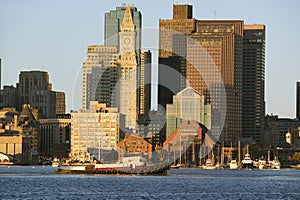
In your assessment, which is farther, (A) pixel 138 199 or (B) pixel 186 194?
(B) pixel 186 194

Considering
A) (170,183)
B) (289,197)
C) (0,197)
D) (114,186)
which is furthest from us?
(170,183)

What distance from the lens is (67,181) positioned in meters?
175

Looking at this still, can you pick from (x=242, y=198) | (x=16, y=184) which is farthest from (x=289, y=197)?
(x=16, y=184)

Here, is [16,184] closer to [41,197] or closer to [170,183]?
[170,183]

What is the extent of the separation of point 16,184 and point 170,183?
80.9 ft

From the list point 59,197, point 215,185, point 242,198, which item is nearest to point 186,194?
point 242,198

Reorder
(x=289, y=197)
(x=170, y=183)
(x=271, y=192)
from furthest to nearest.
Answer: (x=170, y=183)
(x=271, y=192)
(x=289, y=197)

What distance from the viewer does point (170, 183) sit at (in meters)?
170

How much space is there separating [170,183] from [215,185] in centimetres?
739

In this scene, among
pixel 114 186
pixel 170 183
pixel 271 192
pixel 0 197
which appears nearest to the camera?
pixel 0 197

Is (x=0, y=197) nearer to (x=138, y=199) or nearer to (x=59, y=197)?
(x=59, y=197)

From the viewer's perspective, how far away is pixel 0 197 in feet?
417

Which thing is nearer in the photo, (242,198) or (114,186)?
(242,198)

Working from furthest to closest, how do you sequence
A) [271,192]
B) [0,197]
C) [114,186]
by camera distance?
[114,186]
[271,192]
[0,197]
